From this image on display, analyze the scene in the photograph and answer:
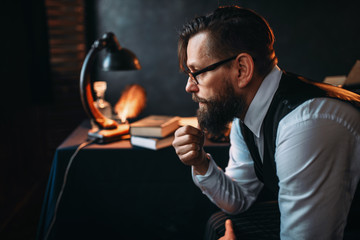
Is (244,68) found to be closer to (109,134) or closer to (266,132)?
(266,132)

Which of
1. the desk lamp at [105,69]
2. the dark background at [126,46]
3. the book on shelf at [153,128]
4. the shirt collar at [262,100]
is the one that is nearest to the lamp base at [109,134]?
the desk lamp at [105,69]

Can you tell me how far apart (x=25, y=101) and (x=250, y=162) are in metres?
1.82

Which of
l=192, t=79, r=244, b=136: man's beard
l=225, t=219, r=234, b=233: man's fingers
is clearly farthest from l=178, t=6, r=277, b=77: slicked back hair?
l=225, t=219, r=234, b=233: man's fingers

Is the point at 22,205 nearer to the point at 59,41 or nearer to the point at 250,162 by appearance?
the point at 59,41

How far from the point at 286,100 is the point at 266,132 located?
0.35 feet

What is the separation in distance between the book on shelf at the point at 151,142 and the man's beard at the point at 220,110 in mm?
379

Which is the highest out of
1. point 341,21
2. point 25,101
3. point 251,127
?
point 341,21

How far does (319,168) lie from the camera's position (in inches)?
26.9

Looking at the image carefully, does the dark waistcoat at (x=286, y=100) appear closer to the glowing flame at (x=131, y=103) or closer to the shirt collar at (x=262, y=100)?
the shirt collar at (x=262, y=100)

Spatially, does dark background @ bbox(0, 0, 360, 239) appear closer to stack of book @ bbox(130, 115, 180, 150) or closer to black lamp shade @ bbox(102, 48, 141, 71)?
black lamp shade @ bbox(102, 48, 141, 71)

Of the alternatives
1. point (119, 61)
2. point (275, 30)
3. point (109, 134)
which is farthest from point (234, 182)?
point (275, 30)

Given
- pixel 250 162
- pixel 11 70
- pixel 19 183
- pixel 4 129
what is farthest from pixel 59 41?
pixel 250 162

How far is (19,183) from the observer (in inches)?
81.9

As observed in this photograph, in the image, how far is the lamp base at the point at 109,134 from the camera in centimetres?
142
